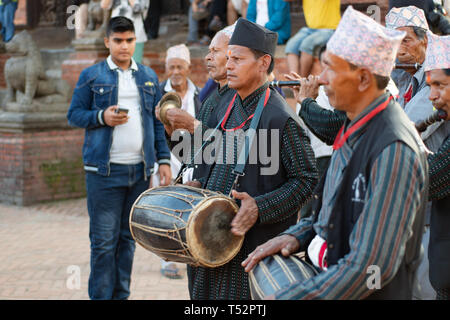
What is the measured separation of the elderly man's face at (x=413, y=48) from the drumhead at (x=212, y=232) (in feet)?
5.23

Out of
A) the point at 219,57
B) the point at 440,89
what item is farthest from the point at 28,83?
the point at 440,89

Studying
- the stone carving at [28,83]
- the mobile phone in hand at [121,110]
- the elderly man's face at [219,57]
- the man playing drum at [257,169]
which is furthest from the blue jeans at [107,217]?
the stone carving at [28,83]

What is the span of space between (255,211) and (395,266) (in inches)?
53.1

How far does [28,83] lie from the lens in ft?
34.3

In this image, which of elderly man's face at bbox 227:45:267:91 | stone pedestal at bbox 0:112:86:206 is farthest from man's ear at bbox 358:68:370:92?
stone pedestal at bbox 0:112:86:206

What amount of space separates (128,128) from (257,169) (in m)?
2.11

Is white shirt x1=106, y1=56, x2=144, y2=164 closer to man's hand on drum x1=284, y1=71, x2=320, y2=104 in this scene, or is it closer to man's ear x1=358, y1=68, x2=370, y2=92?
man's hand on drum x1=284, y1=71, x2=320, y2=104

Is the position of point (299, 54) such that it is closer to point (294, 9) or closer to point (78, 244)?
point (78, 244)

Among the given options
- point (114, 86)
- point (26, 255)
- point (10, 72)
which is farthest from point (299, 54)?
point (10, 72)

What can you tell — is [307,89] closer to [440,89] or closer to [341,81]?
[440,89]

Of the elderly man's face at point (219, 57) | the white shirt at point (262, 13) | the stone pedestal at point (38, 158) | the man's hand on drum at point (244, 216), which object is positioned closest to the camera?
the man's hand on drum at point (244, 216)

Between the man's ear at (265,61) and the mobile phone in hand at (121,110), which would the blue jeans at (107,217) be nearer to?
the mobile phone in hand at (121,110)

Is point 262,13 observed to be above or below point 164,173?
above

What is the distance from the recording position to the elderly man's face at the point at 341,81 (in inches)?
93.0
